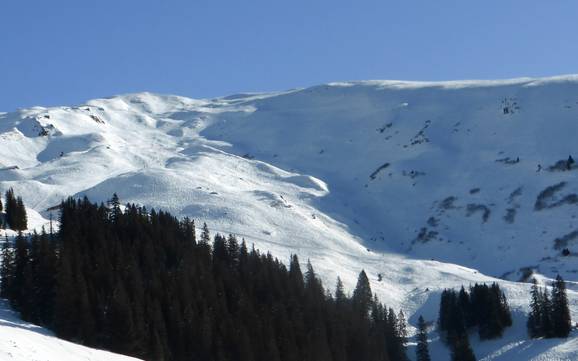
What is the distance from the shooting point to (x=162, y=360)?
61938mm

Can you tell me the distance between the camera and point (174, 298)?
233ft

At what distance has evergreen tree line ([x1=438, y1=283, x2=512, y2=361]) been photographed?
93.7 m

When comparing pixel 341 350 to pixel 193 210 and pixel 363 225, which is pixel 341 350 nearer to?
pixel 193 210

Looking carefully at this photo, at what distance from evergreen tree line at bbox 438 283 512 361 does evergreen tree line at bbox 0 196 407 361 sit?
214 inches

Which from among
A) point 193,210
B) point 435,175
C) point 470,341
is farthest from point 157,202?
point 470,341

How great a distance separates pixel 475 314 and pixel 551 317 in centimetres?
1053

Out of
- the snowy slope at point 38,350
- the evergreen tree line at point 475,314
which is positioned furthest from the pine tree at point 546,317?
the snowy slope at point 38,350

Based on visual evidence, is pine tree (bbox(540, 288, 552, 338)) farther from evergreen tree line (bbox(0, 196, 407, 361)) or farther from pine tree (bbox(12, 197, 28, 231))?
pine tree (bbox(12, 197, 28, 231))

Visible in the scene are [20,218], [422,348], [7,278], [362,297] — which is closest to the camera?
[7,278]

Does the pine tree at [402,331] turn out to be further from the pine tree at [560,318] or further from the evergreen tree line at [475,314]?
the pine tree at [560,318]

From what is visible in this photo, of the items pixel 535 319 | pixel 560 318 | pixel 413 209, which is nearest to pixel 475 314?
pixel 535 319

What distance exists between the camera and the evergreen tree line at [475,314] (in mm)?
93688

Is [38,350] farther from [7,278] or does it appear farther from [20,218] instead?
[20,218]

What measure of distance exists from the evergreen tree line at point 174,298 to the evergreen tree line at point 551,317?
14.3m
